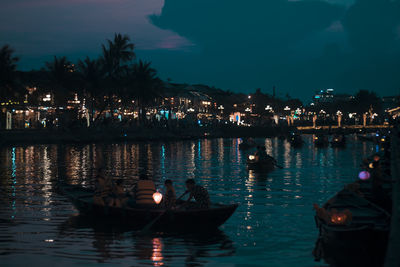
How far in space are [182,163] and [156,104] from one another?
63192 millimetres

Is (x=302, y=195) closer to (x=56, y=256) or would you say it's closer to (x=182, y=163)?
(x=56, y=256)

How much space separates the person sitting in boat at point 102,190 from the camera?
57.8 feet

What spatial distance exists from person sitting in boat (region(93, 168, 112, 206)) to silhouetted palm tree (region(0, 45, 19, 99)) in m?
51.6

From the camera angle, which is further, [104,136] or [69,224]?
[104,136]

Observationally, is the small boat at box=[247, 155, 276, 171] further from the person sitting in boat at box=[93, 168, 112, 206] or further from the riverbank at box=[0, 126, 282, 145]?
the riverbank at box=[0, 126, 282, 145]

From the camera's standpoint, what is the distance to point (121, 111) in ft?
343

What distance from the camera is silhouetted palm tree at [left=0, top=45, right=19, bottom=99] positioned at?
64.7 metres

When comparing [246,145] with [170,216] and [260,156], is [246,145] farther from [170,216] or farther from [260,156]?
[170,216]

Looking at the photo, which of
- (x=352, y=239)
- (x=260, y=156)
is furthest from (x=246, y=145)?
(x=352, y=239)

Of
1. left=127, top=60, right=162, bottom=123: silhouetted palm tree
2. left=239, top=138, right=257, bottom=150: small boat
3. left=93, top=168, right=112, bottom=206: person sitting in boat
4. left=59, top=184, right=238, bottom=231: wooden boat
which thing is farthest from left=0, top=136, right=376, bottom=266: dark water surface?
left=127, top=60, right=162, bottom=123: silhouetted palm tree

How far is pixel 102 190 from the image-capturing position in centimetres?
1778

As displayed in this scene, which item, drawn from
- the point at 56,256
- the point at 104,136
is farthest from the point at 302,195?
the point at 104,136

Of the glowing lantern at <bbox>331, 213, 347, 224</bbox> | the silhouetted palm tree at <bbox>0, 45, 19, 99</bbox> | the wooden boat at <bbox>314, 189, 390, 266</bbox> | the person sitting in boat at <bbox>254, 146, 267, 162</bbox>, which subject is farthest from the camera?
the silhouetted palm tree at <bbox>0, 45, 19, 99</bbox>

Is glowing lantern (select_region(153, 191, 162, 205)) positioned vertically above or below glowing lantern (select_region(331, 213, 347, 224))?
below
